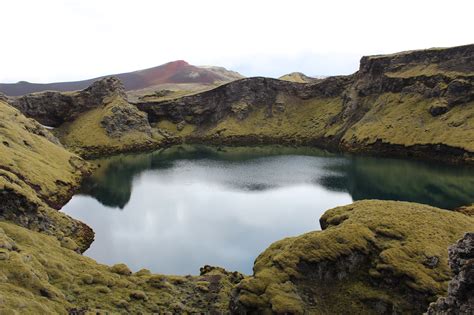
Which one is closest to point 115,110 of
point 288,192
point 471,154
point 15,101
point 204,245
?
point 15,101

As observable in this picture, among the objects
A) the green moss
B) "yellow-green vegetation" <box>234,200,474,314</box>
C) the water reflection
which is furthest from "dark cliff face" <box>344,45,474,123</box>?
the green moss

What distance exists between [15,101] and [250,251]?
183 m

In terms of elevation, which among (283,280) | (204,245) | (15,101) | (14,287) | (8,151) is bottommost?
(204,245)

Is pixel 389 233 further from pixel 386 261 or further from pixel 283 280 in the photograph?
pixel 283 280

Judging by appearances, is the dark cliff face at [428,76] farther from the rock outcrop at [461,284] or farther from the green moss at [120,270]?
the green moss at [120,270]

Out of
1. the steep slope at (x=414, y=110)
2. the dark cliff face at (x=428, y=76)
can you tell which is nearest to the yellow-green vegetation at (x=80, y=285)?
the steep slope at (x=414, y=110)

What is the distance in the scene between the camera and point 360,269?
41625 millimetres

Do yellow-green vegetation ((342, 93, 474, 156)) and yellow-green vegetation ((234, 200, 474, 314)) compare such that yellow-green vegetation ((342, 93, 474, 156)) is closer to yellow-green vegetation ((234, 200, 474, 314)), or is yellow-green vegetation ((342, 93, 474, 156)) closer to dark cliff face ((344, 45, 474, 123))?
dark cliff face ((344, 45, 474, 123))

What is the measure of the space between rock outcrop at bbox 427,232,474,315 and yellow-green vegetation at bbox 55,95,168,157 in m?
162

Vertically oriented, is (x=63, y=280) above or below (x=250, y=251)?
above

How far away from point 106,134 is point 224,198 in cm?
10529

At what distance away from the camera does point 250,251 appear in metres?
66.2

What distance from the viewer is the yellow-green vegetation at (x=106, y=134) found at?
178m

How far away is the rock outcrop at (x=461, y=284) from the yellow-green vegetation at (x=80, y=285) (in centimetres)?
2366
